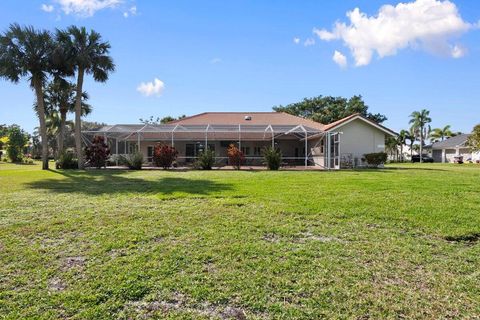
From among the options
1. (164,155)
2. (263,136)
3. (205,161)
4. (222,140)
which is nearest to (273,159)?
(205,161)

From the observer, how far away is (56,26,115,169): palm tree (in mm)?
22172

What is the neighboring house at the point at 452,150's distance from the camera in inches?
2007

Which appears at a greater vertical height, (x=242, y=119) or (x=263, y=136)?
(x=242, y=119)

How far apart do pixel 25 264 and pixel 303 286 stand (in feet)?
10.6

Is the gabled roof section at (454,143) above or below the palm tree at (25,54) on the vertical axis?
below

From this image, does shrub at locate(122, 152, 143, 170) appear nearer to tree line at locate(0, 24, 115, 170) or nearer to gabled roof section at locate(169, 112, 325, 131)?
tree line at locate(0, 24, 115, 170)

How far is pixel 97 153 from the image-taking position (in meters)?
23.5

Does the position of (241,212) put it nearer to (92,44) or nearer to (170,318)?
(170,318)

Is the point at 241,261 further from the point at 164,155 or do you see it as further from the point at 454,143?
the point at 454,143

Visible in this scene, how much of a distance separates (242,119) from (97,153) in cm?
1495

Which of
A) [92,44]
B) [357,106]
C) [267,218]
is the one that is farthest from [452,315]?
[357,106]

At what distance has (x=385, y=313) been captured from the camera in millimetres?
3051

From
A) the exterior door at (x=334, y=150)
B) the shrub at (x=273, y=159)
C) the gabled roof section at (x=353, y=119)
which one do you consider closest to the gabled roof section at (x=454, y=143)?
the gabled roof section at (x=353, y=119)

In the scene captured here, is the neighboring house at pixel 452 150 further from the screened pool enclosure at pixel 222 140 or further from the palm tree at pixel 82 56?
the palm tree at pixel 82 56
